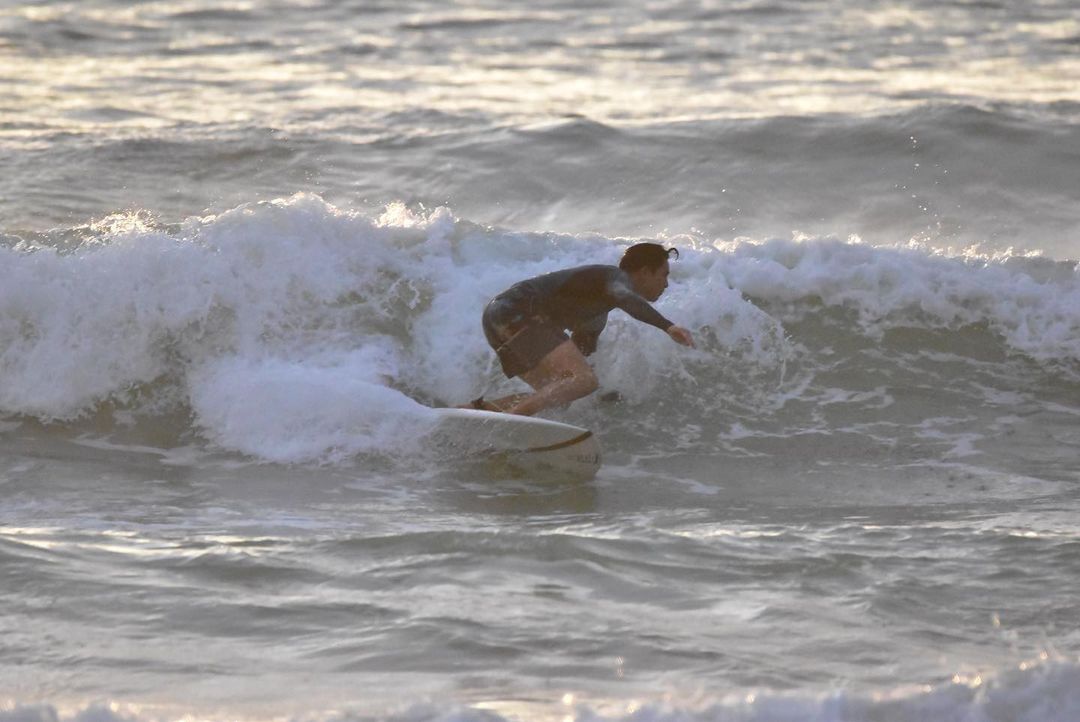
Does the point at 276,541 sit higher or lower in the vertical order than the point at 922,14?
lower

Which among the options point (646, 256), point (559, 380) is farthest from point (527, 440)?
point (646, 256)

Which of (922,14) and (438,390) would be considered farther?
(922,14)

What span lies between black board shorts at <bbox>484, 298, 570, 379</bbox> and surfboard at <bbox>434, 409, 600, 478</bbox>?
1.46 feet

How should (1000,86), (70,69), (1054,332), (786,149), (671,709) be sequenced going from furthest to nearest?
(70,69)
(1000,86)
(786,149)
(1054,332)
(671,709)

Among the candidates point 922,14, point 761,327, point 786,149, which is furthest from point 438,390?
point 922,14

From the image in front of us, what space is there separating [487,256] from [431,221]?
0.44m

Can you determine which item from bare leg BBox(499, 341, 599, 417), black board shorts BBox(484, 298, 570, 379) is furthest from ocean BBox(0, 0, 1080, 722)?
black board shorts BBox(484, 298, 570, 379)

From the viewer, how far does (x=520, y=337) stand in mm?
7465

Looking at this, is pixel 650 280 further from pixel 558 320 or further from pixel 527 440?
pixel 527 440

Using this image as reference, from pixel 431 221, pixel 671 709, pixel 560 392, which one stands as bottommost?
pixel 671 709

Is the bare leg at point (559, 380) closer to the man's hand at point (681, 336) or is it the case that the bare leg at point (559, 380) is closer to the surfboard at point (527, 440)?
the surfboard at point (527, 440)

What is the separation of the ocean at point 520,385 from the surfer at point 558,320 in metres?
0.49

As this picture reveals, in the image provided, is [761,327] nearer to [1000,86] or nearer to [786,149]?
[786,149]

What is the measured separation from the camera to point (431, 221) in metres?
9.77
